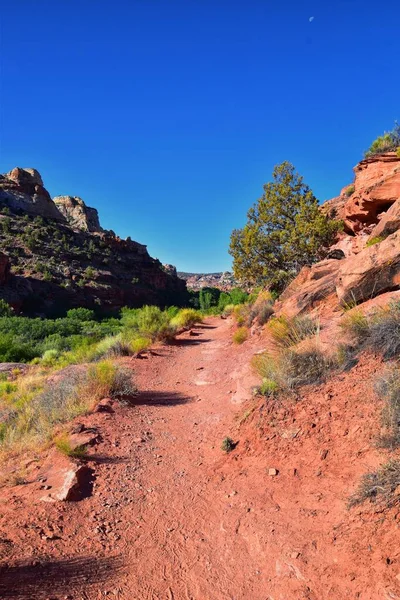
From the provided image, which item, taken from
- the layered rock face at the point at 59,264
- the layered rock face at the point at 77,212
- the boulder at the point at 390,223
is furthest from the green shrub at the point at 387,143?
the layered rock face at the point at 77,212

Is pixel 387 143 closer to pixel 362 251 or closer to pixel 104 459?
pixel 362 251

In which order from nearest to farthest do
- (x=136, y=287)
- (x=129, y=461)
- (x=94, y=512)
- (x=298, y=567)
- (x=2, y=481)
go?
(x=298, y=567) → (x=94, y=512) → (x=2, y=481) → (x=129, y=461) → (x=136, y=287)

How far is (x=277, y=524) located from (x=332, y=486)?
2.17 ft

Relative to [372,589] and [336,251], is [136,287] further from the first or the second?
[372,589]

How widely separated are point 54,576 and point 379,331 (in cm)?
442

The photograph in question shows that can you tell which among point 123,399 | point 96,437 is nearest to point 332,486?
point 96,437

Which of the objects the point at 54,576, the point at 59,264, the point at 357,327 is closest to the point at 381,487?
the point at 54,576

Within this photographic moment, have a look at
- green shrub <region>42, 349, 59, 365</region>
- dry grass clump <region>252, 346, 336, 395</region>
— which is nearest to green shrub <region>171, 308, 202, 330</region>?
green shrub <region>42, 349, 59, 365</region>

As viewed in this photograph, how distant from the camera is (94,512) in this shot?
367 cm

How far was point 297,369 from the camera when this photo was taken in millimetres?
5281

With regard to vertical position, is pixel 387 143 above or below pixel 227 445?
above

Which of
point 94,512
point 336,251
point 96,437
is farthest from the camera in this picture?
point 336,251

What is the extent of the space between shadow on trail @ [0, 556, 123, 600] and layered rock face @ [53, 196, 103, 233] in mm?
73142

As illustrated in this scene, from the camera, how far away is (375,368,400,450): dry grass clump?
333 cm
